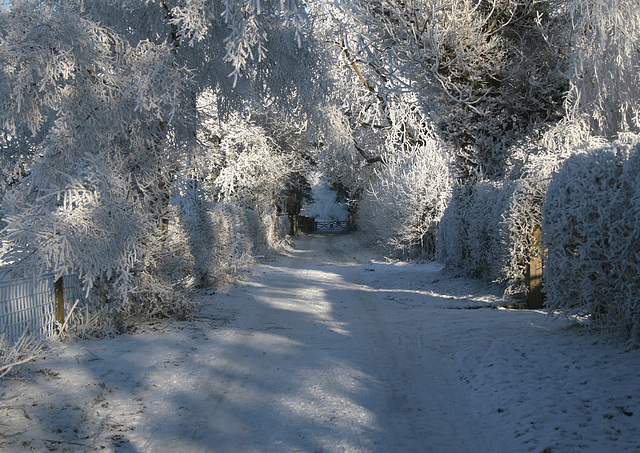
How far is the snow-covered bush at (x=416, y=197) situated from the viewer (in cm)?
1970

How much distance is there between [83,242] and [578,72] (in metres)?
9.42

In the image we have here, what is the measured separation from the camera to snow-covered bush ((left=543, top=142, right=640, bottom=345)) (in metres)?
4.92

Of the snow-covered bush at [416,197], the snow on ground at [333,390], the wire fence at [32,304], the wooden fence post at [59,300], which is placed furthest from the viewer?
the snow-covered bush at [416,197]

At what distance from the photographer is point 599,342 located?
543cm

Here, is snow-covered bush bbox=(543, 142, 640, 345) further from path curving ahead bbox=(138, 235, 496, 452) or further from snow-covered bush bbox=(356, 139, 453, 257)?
snow-covered bush bbox=(356, 139, 453, 257)

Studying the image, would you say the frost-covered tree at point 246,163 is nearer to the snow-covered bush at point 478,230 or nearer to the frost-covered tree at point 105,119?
the snow-covered bush at point 478,230

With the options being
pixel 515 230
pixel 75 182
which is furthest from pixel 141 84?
pixel 515 230

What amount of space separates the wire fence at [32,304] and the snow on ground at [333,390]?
0.49 meters

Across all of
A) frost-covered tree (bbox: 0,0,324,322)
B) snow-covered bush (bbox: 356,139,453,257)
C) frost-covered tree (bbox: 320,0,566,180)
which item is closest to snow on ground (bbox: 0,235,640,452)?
frost-covered tree (bbox: 0,0,324,322)

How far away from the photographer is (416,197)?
19984 mm

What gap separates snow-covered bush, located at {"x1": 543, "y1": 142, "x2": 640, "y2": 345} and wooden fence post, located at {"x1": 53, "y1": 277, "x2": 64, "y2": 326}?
600 centimetres

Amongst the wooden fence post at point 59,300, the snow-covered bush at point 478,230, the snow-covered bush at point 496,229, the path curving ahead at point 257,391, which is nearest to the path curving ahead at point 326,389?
the path curving ahead at point 257,391

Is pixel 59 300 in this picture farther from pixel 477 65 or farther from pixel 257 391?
pixel 477 65

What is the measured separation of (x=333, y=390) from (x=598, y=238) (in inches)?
121
